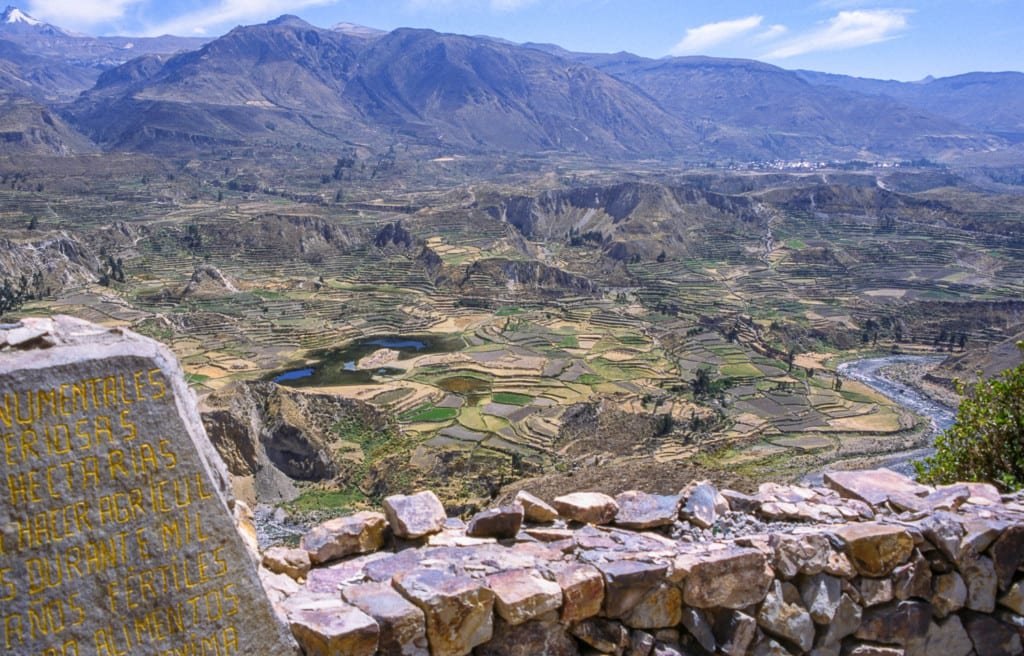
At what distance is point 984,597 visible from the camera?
286 inches

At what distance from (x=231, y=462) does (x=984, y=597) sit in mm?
26634

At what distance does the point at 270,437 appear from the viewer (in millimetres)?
33031

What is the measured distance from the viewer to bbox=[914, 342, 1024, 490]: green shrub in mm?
10617

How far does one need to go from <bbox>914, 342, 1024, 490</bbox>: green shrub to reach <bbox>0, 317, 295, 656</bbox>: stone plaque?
363 inches

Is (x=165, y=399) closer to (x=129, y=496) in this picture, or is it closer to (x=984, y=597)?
(x=129, y=496)

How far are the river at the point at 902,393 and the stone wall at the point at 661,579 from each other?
3266 centimetres

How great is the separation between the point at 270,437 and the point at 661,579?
94.8 ft

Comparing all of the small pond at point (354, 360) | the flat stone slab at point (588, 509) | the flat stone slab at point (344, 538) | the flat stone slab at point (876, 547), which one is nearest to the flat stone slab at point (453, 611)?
the flat stone slab at point (344, 538)

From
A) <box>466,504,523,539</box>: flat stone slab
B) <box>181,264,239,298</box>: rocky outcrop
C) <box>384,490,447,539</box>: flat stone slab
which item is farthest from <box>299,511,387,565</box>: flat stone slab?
<box>181,264,239,298</box>: rocky outcrop

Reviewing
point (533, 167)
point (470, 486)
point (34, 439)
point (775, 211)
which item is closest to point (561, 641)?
point (34, 439)

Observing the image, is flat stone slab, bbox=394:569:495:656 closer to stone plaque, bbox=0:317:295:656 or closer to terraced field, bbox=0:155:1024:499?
stone plaque, bbox=0:317:295:656

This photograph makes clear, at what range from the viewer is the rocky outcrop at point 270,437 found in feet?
97.5

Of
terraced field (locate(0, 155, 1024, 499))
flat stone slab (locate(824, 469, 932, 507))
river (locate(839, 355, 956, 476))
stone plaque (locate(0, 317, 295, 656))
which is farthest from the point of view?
terraced field (locate(0, 155, 1024, 499))

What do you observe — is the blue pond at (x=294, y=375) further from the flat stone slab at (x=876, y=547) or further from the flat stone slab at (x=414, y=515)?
the flat stone slab at (x=876, y=547)
